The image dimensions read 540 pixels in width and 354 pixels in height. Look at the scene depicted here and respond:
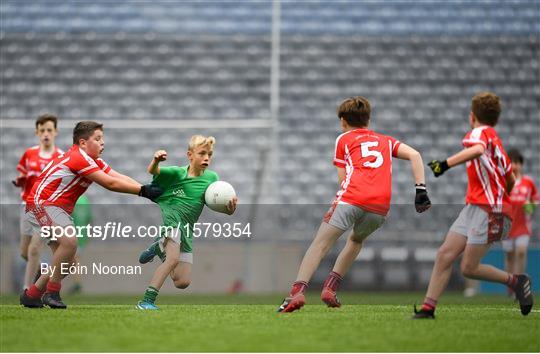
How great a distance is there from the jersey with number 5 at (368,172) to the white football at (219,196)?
849 mm

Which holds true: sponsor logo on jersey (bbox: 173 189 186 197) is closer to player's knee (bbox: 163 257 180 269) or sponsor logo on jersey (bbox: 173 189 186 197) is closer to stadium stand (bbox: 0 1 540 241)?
player's knee (bbox: 163 257 180 269)

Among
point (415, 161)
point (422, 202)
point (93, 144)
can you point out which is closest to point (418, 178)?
point (415, 161)

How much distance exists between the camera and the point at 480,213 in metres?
6.53

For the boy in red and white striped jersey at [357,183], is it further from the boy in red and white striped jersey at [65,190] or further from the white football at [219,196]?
the boy in red and white striped jersey at [65,190]

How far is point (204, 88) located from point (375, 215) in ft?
35.8

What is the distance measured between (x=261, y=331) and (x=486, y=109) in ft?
7.19

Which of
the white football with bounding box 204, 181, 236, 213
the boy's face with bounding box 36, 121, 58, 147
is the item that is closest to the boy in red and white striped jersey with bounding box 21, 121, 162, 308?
the white football with bounding box 204, 181, 236, 213

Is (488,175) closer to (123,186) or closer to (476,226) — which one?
(476,226)

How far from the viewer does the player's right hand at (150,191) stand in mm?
7328

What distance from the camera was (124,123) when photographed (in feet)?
49.9

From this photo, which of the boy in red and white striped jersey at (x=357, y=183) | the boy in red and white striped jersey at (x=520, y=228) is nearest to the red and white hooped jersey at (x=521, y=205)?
the boy in red and white striped jersey at (x=520, y=228)

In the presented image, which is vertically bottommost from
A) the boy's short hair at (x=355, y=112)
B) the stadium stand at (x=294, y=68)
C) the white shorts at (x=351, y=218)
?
the white shorts at (x=351, y=218)

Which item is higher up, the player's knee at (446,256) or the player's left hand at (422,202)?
the player's left hand at (422,202)

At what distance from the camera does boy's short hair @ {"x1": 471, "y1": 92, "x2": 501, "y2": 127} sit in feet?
22.0
